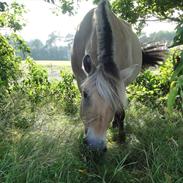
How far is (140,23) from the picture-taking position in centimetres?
828

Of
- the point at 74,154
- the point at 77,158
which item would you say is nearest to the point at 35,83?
the point at 74,154

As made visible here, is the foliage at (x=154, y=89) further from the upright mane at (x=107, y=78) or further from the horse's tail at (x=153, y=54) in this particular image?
the upright mane at (x=107, y=78)

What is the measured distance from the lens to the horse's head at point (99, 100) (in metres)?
4.08

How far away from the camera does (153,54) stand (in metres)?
8.08

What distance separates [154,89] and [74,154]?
11.0 feet

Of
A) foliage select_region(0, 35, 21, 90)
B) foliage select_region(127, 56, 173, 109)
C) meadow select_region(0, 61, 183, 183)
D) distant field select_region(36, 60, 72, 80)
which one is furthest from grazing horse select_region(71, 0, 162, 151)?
distant field select_region(36, 60, 72, 80)

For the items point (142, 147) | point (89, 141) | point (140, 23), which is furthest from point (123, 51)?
point (140, 23)

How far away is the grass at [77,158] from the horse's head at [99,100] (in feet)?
0.91

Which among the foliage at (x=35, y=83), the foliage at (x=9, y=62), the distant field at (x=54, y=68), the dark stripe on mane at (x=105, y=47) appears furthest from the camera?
the distant field at (x=54, y=68)

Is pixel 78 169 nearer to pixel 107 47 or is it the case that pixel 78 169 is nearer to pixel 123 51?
pixel 107 47

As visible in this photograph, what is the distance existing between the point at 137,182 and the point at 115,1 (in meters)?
4.67

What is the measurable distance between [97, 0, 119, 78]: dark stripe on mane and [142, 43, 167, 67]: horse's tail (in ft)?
10.3

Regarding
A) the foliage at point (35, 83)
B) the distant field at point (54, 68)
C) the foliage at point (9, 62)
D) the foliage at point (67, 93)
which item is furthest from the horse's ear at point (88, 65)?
the distant field at point (54, 68)

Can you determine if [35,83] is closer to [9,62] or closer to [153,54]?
[9,62]
